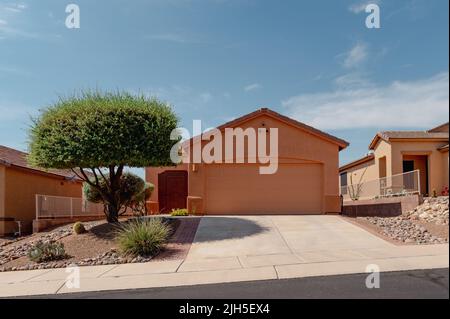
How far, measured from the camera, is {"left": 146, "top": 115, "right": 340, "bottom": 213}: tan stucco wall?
18719 mm

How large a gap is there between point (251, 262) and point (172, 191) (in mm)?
14780

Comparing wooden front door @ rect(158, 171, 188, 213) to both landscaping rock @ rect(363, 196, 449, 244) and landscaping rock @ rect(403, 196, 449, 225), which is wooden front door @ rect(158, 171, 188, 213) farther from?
landscaping rock @ rect(403, 196, 449, 225)

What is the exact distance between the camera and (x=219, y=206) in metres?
18.9

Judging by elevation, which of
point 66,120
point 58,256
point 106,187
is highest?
point 66,120

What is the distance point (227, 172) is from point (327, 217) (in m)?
4.91

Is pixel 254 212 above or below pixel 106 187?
below

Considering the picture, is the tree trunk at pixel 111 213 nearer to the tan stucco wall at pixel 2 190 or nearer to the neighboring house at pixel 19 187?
the neighboring house at pixel 19 187

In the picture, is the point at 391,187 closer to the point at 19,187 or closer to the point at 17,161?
the point at 19,187

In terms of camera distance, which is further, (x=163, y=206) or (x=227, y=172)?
(x=163, y=206)

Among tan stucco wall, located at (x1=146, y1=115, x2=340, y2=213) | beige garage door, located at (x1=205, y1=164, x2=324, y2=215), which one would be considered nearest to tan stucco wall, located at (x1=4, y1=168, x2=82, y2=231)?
tan stucco wall, located at (x1=146, y1=115, x2=340, y2=213)
